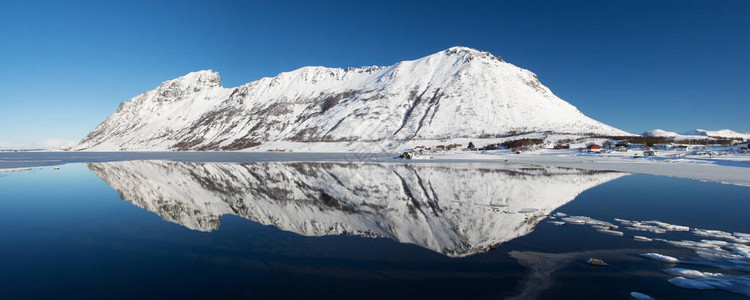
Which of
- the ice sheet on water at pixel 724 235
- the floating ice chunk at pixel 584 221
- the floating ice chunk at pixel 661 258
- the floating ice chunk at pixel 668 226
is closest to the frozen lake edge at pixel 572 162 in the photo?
the floating ice chunk at pixel 668 226

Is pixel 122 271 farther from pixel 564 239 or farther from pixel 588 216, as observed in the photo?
pixel 588 216

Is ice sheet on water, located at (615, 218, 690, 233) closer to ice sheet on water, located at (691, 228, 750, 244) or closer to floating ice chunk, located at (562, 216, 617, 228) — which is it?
ice sheet on water, located at (691, 228, 750, 244)

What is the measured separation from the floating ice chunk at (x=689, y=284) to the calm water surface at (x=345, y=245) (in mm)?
283

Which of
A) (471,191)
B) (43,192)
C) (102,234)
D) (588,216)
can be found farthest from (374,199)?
(43,192)

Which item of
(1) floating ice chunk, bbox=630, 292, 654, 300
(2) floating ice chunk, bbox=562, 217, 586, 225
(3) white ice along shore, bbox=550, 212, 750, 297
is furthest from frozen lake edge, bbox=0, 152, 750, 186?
(1) floating ice chunk, bbox=630, 292, 654, 300

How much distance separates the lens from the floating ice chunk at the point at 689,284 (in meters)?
9.28

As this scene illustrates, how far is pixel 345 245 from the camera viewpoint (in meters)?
13.2

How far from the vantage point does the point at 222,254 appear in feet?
40.5

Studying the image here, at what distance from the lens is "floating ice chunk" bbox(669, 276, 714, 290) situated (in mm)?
9281

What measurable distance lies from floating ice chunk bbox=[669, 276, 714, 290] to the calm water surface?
0.28 meters

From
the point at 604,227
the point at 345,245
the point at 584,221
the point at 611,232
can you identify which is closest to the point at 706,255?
the point at 611,232

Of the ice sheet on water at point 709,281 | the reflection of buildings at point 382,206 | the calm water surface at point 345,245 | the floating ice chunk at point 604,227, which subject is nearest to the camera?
the ice sheet on water at point 709,281

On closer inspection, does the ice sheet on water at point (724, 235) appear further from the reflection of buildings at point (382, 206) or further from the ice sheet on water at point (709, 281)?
the reflection of buildings at point (382, 206)

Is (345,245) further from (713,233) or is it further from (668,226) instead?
(713,233)
